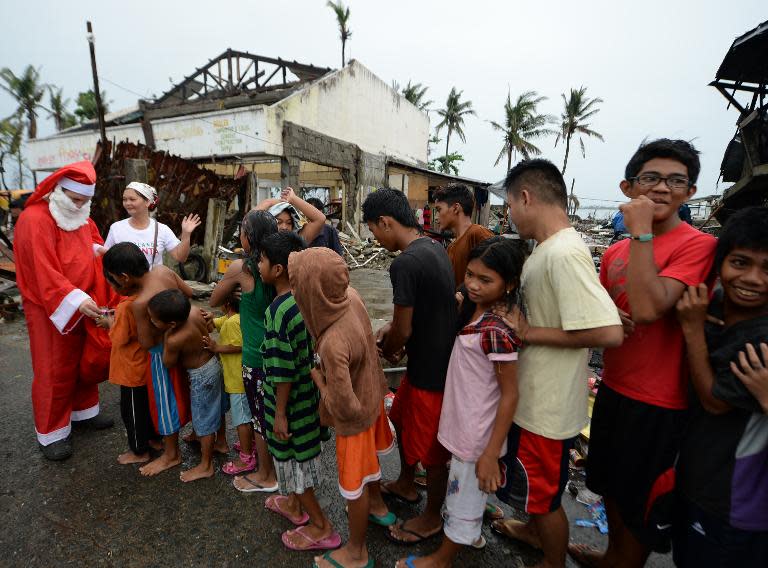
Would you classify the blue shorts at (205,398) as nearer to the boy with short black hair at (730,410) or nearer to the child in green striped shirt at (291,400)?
the child in green striped shirt at (291,400)

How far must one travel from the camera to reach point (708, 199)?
48.9 feet

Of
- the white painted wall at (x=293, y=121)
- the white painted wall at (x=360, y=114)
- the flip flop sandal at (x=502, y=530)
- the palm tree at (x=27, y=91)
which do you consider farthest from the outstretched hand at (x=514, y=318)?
the palm tree at (x=27, y=91)

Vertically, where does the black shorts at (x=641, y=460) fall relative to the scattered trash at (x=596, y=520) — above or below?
above

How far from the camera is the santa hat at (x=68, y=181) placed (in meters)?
2.67

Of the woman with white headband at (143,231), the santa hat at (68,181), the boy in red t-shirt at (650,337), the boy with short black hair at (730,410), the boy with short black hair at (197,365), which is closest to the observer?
the boy with short black hair at (730,410)

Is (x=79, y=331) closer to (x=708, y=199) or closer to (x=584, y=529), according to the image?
(x=584, y=529)

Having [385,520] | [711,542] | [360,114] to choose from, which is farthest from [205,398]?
[360,114]

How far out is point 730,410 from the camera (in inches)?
52.8

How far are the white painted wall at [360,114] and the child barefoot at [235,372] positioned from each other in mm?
10494

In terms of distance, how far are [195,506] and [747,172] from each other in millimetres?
9555

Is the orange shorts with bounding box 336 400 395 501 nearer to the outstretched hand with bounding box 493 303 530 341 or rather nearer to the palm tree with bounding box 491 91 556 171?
the outstretched hand with bounding box 493 303 530 341

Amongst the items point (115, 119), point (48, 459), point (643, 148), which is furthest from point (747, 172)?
point (115, 119)

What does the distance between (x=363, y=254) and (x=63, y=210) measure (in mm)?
10965

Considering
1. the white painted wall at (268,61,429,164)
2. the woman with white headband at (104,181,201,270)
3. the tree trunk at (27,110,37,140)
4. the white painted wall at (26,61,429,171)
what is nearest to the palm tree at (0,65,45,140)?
the tree trunk at (27,110,37,140)
